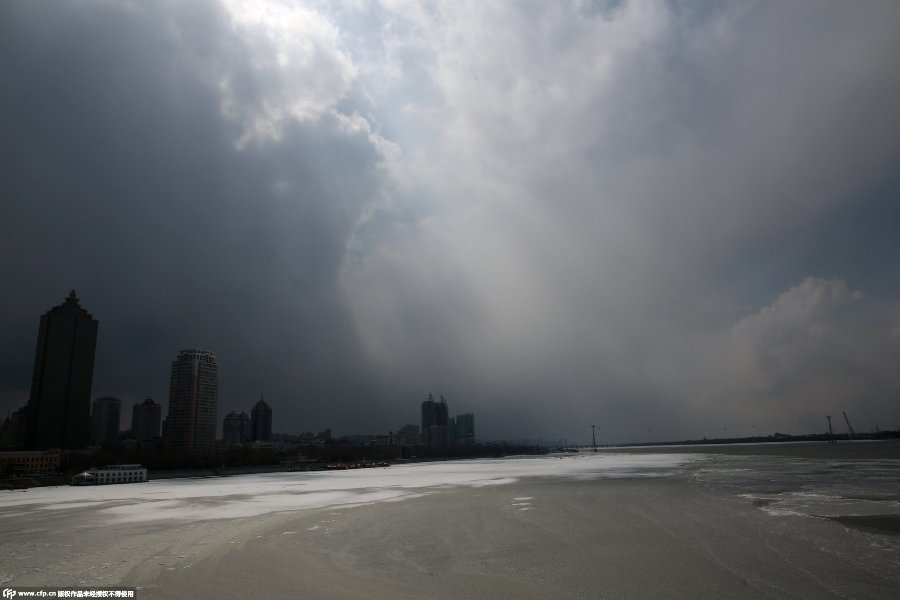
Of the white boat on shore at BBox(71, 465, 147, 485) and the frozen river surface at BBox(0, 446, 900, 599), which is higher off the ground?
the frozen river surface at BBox(0, 446, 900, 599)

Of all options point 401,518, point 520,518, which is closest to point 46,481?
point 401,518

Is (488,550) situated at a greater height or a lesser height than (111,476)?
greater

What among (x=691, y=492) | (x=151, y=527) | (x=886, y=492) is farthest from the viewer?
(x=691, y=492)

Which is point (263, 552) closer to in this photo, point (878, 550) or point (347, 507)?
point (347, 507)

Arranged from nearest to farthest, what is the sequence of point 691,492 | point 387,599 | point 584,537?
point 387,599 → point 584,537 → point 691,492

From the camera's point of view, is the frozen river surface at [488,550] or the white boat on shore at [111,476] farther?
the white boat on shore at [111,476]

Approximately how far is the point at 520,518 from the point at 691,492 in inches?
776

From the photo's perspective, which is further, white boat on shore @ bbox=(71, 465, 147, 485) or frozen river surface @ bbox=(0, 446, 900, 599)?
white boat on shore @ bbox=(71, 465, 147, 485)

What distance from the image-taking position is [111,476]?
86125mm

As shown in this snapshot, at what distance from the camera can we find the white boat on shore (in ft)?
274

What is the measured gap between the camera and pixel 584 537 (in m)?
21.2

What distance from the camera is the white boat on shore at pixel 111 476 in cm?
8338

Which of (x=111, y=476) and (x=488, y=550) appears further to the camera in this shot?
(x=111, y=476)

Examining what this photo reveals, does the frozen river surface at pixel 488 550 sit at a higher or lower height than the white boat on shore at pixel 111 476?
higher
